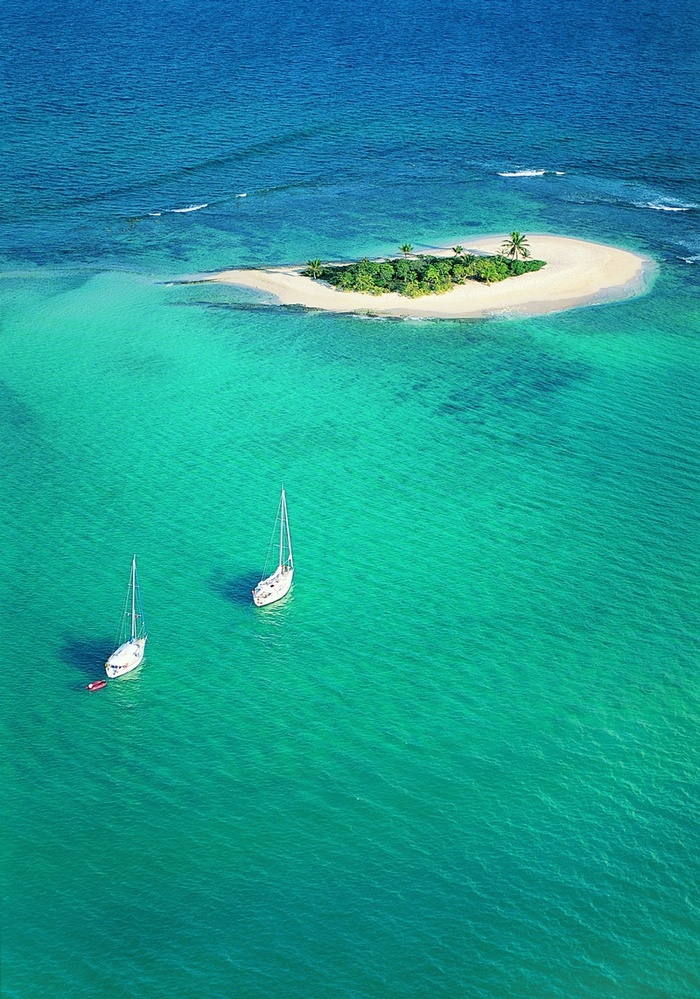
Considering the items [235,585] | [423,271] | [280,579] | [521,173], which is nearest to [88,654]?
[235,585]

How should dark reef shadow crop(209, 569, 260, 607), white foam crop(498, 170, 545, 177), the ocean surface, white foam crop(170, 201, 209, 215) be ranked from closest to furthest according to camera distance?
the ocean surface
dark reef shadow crop(209, 569, 260, 607)
white foam crop(170, 201, 209, 215)
white foam crop(498, 170, 545, 177)

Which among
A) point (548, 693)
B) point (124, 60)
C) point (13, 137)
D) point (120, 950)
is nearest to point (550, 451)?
point (548, 693)

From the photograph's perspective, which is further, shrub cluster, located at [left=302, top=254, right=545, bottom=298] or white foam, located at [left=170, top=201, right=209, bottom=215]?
white foam, located at [left=170, top=201, right=209, bottom=215]

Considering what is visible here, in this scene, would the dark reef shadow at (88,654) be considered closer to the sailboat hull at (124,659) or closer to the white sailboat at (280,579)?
the sailboat hull at (124,659)

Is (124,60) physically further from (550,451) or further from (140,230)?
(550,451)

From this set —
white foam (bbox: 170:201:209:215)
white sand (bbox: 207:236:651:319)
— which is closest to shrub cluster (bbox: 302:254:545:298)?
white sand (bbox: 207:236:651:319)

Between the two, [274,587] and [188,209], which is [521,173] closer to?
[188,209]

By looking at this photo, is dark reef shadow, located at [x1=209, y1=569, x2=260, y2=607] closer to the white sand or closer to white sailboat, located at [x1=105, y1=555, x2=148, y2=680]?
white sailboat, located at [x1=105, y1=555, x2=148, y2=680]
